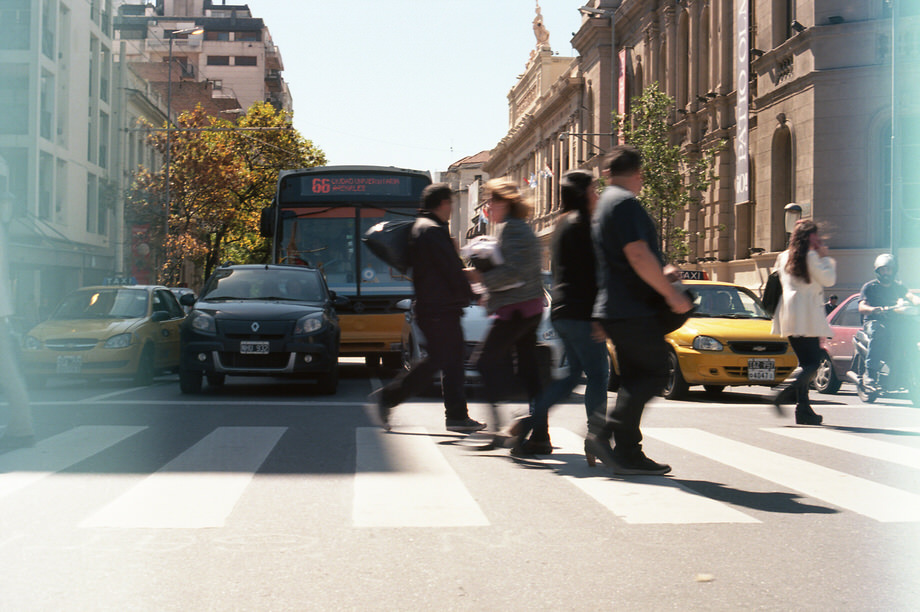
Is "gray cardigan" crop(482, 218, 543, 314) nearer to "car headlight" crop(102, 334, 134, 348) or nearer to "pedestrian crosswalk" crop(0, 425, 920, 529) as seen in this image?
"pedestrian crosswalk" crop(0, 425, 920, 529)

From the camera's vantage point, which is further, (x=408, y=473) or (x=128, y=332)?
(x=128, y=332)

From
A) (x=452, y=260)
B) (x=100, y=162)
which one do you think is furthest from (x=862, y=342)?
(x=100, y=162)

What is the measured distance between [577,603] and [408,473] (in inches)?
113

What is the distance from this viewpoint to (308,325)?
12.9 metres

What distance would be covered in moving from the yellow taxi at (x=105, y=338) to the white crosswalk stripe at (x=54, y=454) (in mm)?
5537

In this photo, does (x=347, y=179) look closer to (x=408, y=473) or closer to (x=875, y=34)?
(x=408, y=473)

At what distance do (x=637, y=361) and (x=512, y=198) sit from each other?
182cm

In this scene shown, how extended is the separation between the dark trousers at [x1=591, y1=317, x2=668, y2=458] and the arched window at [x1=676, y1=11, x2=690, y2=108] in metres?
36.5

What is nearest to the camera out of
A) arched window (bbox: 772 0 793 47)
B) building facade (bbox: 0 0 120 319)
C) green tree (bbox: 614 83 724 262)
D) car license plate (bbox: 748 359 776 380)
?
car license plate (bbox: 748 359 776 380)

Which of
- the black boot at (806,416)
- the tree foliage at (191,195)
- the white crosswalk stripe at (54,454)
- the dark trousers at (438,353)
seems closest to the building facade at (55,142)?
the tree foliage at (191,195)

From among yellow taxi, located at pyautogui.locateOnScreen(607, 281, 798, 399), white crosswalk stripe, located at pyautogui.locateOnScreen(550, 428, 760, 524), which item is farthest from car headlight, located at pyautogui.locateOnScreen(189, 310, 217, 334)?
white crosswalk stripe, located at pyautogui.locateOnScreen(550, 428, 760, 524)

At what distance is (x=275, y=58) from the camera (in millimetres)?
108875

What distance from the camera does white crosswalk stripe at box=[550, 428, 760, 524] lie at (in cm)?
555

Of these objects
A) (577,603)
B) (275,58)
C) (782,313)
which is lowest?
(577,603)
